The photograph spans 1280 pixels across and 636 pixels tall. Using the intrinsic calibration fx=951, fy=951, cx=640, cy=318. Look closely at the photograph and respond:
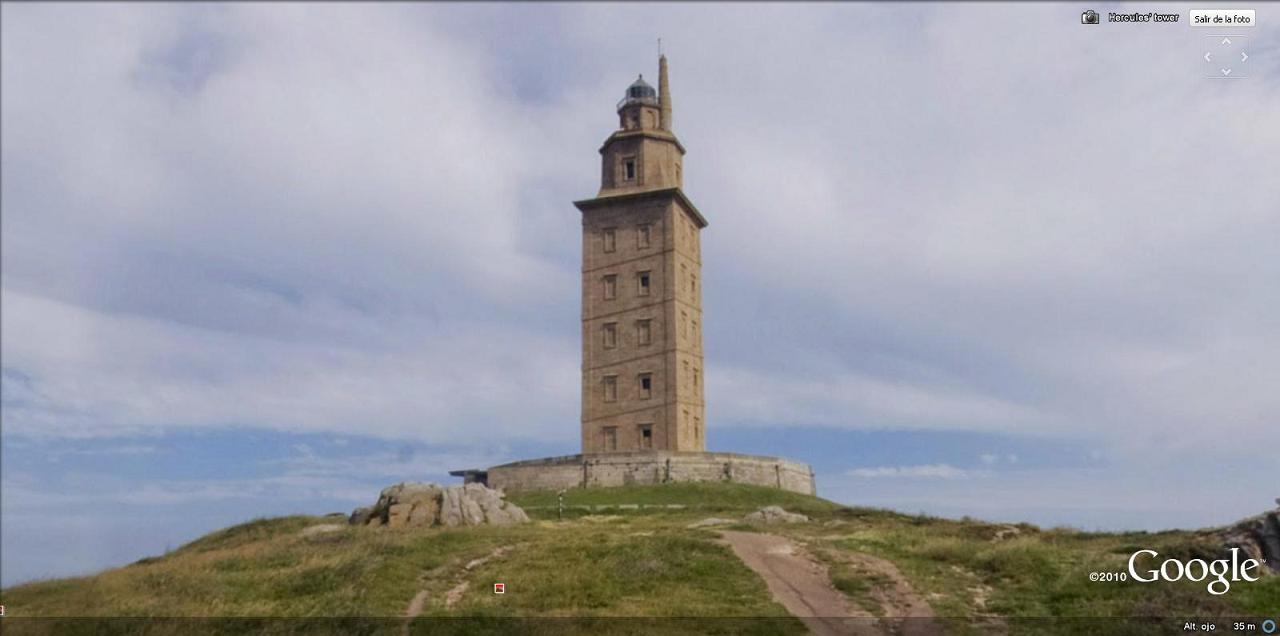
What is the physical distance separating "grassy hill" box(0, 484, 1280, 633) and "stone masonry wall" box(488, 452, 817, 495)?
665 inches

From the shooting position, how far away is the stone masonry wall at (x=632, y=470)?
5106 cm

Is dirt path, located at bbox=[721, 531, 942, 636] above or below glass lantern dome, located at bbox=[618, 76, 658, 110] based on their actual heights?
below

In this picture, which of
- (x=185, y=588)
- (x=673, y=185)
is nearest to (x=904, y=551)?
(x=185, y=588)

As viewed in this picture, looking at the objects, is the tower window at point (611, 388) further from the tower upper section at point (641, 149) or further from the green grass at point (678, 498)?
the tower upper section at point (641, 149)

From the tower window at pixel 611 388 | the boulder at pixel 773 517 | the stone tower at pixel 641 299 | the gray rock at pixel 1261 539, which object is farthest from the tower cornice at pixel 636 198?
the gray rock at pixel 1261 539

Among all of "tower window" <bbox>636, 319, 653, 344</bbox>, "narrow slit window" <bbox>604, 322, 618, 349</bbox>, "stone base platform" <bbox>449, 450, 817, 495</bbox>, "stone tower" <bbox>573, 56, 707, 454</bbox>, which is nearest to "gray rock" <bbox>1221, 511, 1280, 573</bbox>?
"stone base platform" <bbox>449, 450, 817, 495</bbox>

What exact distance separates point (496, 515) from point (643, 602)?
16.5m

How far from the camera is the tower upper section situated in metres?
59.5

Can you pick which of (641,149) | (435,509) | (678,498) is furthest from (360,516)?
(641,149)

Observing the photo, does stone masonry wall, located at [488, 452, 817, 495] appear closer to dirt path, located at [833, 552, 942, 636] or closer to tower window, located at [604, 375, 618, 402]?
tower window, located at [604, 375, 618, 402]

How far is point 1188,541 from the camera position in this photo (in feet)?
86.1

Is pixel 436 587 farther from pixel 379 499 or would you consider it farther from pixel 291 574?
pixel 379 499

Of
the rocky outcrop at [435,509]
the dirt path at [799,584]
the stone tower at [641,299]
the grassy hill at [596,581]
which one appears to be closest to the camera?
the dirt path at [799,584]

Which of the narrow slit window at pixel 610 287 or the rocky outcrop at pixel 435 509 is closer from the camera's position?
the rocky outcrop at pixel 435 509
